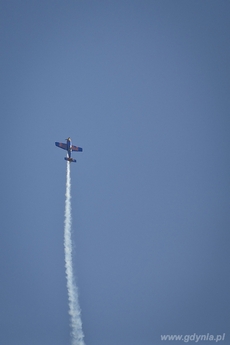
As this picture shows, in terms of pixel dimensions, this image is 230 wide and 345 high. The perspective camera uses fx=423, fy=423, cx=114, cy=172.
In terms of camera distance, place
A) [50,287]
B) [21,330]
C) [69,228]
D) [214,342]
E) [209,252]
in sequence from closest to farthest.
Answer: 1. [214,342]
2. [69,228]
3. [21,330]
4. [50,287]
5. [209,252]

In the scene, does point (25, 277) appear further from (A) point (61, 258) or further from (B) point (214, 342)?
(B) point (214, 342)

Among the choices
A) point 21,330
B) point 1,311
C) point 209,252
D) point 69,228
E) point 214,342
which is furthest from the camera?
point 209,252

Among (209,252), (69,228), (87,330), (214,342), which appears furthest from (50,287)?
(209,252)

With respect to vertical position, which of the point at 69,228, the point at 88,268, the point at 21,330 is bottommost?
the point at 21,330

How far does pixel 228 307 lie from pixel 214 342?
57.8 ft

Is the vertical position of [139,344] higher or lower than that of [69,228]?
lower

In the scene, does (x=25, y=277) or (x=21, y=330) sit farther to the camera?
(x=25, y=277)

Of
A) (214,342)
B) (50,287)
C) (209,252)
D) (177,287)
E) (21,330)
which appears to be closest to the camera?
(214,342)

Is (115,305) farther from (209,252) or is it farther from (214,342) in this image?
(209,252)

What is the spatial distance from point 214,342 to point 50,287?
102 ft

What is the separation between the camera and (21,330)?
65.4m

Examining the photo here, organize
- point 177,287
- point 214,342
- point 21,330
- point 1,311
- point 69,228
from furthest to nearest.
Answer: point 177,287, point 1,311, point 21,330, point 69,228, point 214,342

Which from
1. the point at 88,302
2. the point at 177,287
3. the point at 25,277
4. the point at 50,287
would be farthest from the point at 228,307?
the point at 25,277

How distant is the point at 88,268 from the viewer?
81.7 metres
